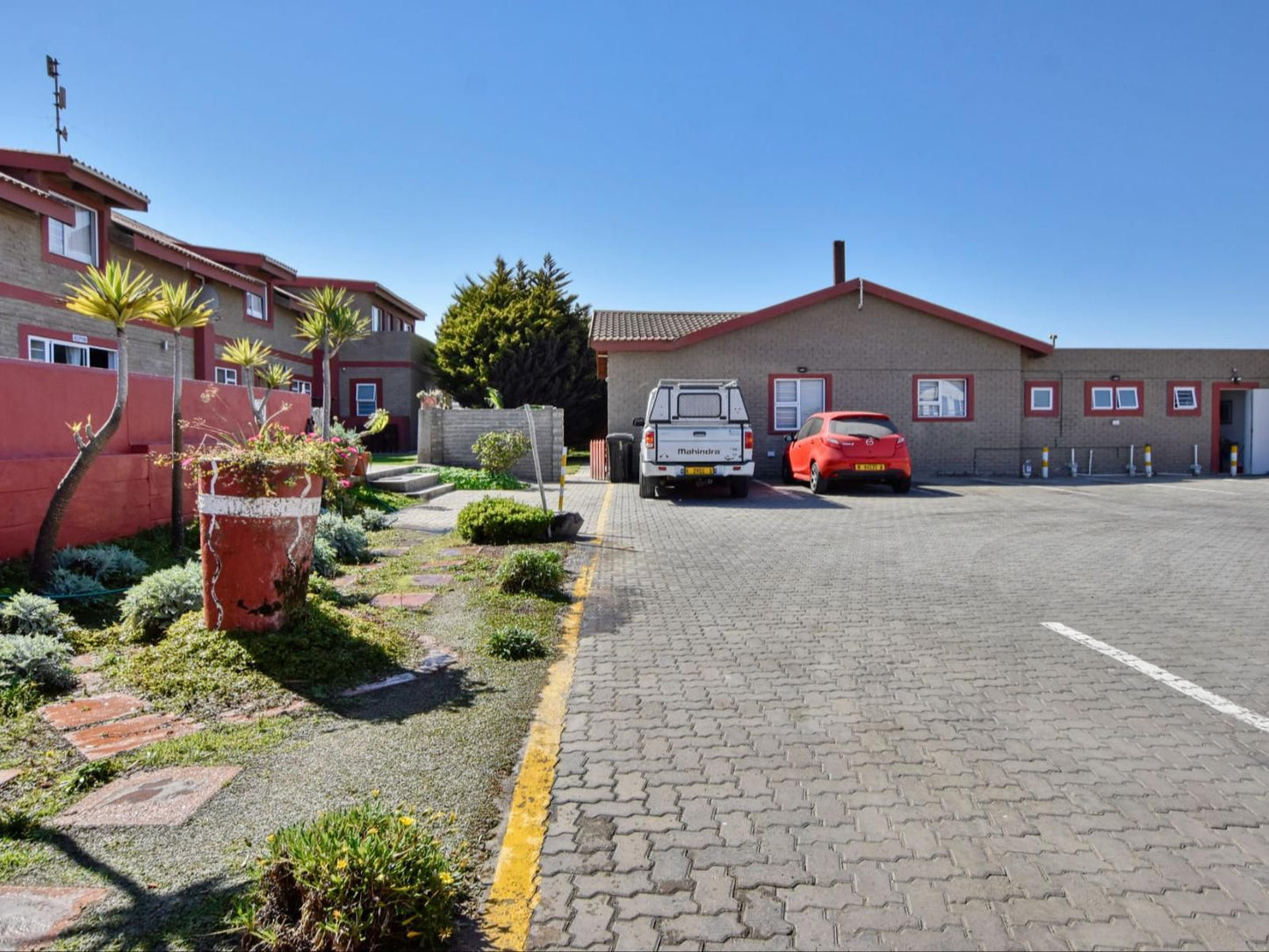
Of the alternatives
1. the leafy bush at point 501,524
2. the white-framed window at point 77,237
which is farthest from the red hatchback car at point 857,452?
the white-framed window at point 77,237

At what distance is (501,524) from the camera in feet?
33.5

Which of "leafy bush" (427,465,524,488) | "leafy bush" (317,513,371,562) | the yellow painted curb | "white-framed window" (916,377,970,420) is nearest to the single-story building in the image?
"white-framed window" (916,377,970,420)

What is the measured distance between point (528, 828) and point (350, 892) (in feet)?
2.76

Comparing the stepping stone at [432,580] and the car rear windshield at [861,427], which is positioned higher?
the car rear windshield at [861,427]

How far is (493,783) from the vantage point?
3572mm

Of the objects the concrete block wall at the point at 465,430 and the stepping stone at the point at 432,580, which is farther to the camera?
the concrete block wall at the point at 465,430

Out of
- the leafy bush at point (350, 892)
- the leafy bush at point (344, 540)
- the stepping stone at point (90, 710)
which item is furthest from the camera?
the leafy bush at point (344, 540)

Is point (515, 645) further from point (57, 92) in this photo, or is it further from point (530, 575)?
point (57, 92)

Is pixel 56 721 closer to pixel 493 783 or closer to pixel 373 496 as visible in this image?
pixel 493 783

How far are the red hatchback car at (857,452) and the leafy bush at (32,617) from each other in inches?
546

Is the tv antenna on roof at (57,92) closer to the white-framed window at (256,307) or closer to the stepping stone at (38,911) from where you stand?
the white-framed window at (256,307)

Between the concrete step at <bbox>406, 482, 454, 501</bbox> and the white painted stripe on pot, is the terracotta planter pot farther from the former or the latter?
the concrete step at <bbox>406, 482, 454, 501</bbox>

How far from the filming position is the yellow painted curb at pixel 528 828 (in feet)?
8.55

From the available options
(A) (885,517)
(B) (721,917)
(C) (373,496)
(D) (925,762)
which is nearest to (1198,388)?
(A) (885,517)
